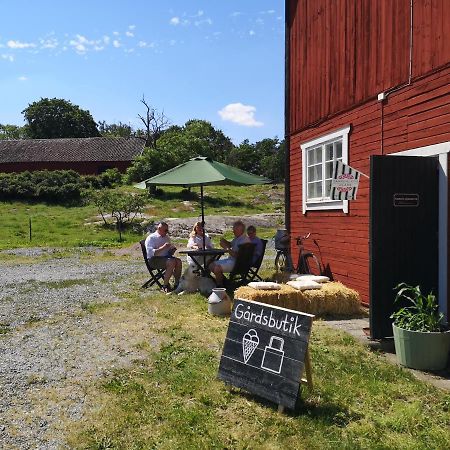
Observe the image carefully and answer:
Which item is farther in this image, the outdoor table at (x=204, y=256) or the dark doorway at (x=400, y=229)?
the outdoor table at (x=204, y=256)

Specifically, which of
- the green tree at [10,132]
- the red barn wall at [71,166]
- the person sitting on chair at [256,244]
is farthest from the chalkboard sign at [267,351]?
the green tree at [10,132]

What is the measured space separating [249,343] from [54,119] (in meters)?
74.9

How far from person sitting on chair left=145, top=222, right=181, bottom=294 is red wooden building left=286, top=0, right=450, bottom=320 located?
2592 mm

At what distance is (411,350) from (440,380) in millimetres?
361

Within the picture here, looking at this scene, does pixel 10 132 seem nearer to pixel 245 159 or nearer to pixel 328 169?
pixel 245 159

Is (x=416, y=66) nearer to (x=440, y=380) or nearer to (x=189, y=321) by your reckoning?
(x=440, y=380)

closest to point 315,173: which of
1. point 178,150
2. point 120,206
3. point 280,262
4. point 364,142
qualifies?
point 364,142

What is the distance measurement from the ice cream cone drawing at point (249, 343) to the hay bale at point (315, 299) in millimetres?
2463

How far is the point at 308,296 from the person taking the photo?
22.2ft

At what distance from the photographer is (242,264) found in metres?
8.26

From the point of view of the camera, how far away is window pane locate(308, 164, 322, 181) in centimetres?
910

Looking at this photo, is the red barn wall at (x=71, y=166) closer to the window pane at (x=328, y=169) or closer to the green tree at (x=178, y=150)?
the green tree at (x=178, y=150)

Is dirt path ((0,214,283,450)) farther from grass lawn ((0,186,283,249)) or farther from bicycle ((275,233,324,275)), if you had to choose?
grass lawn ((0,186,283,249))

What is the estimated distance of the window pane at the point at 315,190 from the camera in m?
9.05
